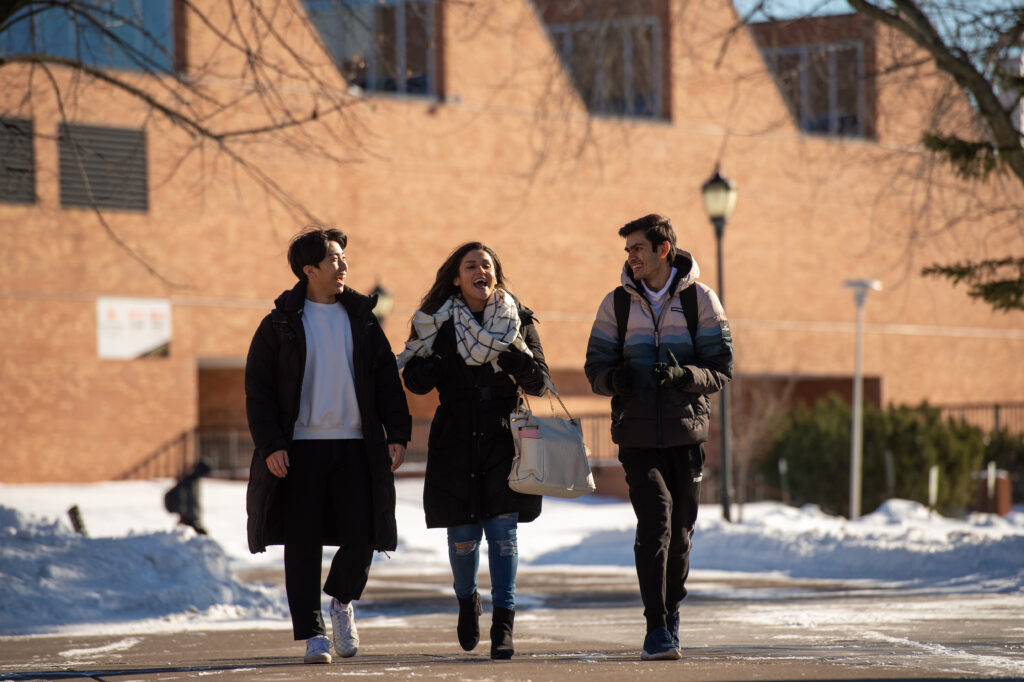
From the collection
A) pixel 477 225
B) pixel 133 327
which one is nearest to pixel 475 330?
pixel 133 327

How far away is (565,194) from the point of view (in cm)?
3434

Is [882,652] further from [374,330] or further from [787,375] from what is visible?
[787,375]

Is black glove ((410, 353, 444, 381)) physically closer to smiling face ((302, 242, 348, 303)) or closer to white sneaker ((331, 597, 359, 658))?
smiling face ((302, 242, 348, 303))

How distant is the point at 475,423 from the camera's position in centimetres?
654

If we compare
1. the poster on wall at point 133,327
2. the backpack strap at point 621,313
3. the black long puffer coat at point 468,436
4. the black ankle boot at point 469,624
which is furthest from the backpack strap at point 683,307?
the poster on wall at point 133,327

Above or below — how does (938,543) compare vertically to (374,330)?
below

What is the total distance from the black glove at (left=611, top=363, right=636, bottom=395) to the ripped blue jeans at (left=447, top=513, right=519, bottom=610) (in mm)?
763

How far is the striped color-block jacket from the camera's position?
6414 millimetres

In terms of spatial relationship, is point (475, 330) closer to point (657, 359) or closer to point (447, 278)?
point (447, 278)

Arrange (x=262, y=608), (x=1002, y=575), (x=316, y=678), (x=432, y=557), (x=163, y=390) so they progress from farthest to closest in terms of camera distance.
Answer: (x=163, y=390) → (x=432, y=557) → (x=1002, y=575) → (x=262, y=608) → (x=316, y=678)

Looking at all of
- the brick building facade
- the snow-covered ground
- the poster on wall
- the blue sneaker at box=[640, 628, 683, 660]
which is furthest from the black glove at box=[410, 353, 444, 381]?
the poster on wall

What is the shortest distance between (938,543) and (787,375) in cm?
2656

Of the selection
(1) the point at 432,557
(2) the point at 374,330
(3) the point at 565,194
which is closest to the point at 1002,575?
(2) the point at 374,330

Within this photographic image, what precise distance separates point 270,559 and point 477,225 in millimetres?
17681
